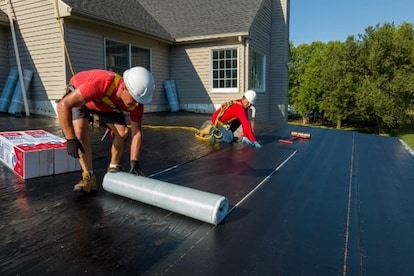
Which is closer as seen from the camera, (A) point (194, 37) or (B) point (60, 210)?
(B) point (60, 210)

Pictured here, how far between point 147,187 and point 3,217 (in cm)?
93

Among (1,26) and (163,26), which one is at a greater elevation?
(163,26)

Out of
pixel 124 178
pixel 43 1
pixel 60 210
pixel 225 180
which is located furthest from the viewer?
pixel 43 1

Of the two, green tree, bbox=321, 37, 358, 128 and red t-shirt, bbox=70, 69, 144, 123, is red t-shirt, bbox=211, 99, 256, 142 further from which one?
green tree, bbox=321, 37, 358, 128

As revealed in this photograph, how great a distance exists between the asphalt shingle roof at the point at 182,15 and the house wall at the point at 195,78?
20.8 inches

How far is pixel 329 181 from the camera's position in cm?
318

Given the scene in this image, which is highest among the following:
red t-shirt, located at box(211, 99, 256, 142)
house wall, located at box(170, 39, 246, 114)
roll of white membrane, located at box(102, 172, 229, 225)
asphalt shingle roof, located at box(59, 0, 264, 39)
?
asphalt shingle roof, located at box(59, 0, 264, 39)

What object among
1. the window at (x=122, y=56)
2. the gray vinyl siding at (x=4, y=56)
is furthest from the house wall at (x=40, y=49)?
the window at (x=122, y=56)

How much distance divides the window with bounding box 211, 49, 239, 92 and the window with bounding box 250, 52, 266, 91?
85 centimetres

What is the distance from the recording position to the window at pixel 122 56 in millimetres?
8961

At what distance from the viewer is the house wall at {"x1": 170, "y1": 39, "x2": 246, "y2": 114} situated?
10.9 meters

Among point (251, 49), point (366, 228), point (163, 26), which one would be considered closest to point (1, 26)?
point (163, 26)

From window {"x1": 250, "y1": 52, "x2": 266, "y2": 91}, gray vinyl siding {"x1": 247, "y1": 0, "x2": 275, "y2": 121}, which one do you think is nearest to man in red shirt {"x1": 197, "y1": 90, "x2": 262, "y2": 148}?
gray vinyl siding {"x1": 247, "y1": 0, "x2": 275, "y2": 121}

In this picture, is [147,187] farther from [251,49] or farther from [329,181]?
[251,49]
